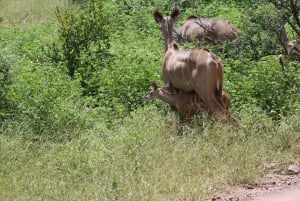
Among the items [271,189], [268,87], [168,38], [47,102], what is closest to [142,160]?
[271,189]

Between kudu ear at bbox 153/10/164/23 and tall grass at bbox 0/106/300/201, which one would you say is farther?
kudu ear at bbox 153/10/164/23

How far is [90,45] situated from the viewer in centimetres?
1322

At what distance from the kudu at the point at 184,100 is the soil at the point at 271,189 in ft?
5.44

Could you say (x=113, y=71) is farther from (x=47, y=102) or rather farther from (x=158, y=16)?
(x=47, y=102)

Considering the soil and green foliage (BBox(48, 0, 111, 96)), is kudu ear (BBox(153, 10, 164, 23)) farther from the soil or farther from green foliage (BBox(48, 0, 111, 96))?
the soil

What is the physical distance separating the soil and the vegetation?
0.13m

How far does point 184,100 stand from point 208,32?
196 inches

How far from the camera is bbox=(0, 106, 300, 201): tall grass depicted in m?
6.97

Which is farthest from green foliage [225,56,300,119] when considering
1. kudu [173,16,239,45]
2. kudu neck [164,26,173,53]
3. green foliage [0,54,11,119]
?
green foliage [0,54,11,119]

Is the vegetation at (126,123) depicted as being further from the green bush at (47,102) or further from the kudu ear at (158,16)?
the kudu ear at (158,16)

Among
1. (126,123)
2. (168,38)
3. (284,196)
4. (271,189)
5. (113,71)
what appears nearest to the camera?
(284,196)

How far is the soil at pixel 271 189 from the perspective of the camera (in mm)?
6781

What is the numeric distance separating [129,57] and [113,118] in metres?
2.55

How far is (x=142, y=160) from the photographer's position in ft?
25.2
